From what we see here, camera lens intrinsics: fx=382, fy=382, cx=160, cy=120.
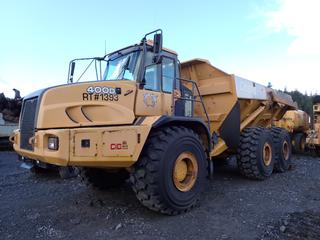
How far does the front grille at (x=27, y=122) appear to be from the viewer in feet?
18.6

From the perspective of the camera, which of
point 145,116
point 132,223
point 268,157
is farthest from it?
point 268,157

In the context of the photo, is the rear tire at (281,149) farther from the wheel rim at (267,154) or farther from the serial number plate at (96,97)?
the serial number plate at (96,97)

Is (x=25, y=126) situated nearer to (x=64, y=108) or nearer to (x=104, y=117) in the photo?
(x=64, y=108)

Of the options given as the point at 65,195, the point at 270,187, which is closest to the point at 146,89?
the point at 65,195

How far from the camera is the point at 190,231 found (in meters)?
4.89

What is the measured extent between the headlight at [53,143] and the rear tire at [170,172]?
1118 mm

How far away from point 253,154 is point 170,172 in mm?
3175

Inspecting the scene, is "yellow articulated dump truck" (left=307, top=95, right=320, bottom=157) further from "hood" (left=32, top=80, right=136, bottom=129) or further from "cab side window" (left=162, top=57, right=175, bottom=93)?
"hood" (left=32, top=80, right=136, bottom=129)

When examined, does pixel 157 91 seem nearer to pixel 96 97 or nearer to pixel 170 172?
pixel 96 97

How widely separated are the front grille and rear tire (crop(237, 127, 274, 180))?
4444 millimetres

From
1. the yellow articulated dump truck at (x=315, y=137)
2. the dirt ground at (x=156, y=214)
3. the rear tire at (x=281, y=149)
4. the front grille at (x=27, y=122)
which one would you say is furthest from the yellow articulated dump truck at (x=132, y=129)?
the yellow articulated dump truck at (x=315, y=137)

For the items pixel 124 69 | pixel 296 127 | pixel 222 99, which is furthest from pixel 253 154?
pixel 296 127

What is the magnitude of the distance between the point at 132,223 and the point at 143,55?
2517 mm

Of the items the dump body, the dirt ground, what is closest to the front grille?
the dirt ground
